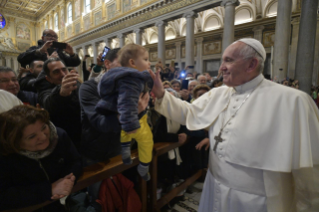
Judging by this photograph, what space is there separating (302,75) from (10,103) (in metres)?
9.26

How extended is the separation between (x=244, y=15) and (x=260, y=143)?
1429 centimetres

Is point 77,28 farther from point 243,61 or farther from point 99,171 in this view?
point 243,61

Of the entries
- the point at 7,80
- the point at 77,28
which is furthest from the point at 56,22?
the point at 7,80

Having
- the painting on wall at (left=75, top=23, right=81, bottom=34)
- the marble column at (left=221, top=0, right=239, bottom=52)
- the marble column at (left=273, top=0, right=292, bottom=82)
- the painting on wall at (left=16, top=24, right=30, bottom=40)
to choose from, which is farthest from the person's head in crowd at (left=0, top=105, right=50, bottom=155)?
the painting on wall at (left=16, top=24, right=30, bottom=40)

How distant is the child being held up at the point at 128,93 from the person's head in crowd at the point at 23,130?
0.41 metres

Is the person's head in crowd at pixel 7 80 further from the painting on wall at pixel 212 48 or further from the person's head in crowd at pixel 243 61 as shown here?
the painting on wall at pixel 212 48

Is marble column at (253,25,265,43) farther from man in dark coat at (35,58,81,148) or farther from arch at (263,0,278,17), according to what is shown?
man in dark coat at (35,58,81,148)

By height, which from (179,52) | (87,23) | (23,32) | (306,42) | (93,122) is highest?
(23,32)

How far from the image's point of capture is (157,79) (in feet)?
5.05

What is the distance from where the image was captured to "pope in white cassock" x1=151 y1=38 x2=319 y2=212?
1.30 metres

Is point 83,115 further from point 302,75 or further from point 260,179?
point 302,75

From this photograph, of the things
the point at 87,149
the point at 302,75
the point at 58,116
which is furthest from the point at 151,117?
the point at 302,75

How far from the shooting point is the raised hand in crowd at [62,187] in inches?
46.8

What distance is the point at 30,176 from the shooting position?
47.3 inches
